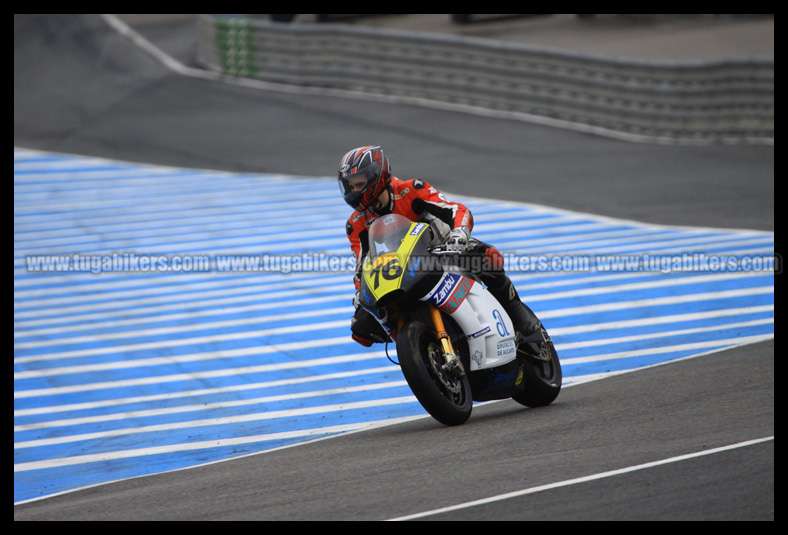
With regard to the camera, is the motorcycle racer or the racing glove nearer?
the racing glove

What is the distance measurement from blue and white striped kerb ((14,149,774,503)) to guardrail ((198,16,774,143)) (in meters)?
5.12

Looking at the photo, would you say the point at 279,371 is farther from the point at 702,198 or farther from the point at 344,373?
the point at 702,198

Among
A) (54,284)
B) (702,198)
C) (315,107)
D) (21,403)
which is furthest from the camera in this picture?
(315,107)

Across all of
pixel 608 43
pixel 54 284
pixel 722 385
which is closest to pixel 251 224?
pixel 54 284

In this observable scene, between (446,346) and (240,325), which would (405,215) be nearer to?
(446,346)

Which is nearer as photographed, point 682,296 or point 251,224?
point 682,296

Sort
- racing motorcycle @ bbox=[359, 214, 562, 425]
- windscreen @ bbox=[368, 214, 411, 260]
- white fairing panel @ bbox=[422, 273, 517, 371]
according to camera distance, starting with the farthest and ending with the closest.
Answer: white fairing panel @ bbox=[422, 273, 517, 371] → windscreen @ bbox=[368, 214, 411, 260] → racing motorcycle @ bbox=[359, 214, 562, 425]

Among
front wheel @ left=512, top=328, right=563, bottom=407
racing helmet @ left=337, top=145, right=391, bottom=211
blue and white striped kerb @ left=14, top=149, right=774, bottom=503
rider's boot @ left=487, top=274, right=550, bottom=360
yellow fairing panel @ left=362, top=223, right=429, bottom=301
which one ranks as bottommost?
blue and white striped kerb @ left=14, top=149, right=774, bottom=503

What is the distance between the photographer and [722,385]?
8703 millimetres

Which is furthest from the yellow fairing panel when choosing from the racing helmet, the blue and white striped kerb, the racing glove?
the blue and white striped kerb

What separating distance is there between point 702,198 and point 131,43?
19.0 metres

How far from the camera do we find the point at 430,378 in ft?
24.7

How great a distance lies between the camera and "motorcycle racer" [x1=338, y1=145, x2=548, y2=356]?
8094 millimetres

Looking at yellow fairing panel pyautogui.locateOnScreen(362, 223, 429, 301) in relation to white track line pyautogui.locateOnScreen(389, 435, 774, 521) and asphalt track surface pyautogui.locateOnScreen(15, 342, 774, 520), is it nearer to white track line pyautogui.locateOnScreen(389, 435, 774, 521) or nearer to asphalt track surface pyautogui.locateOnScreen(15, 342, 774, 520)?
asphalt track surface pyautogui.locateOnScreen(15, 342, 774, 520)
